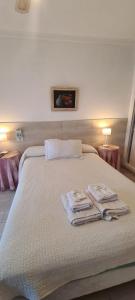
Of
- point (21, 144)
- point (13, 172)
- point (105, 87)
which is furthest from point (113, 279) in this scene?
point (105, 87)

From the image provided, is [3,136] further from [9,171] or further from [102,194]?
[102,194]

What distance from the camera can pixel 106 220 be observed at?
1.42 meters

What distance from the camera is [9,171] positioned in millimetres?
2844

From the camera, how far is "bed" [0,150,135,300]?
108 centimetres

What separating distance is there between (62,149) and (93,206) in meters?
1.46

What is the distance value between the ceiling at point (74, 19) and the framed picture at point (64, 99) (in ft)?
2.74

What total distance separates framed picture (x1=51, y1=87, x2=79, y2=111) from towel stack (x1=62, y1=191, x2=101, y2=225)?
1.96 m

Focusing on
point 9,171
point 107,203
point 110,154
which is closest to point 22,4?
point 107,203

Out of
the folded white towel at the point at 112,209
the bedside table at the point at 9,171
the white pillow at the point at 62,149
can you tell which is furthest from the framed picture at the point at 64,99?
the folded white towel at the point at 112,209

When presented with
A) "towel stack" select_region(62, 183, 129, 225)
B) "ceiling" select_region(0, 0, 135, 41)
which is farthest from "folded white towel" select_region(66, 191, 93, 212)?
"ceiling" select_region(0, 0, 135, 41)

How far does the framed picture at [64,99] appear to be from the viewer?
308 cm

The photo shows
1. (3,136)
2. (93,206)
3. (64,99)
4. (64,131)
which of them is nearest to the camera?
(93,206)

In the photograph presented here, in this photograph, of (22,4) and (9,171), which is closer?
(22,4)

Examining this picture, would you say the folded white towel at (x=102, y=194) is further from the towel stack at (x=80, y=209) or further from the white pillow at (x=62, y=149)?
the white pillow at (x=62, y=149)
